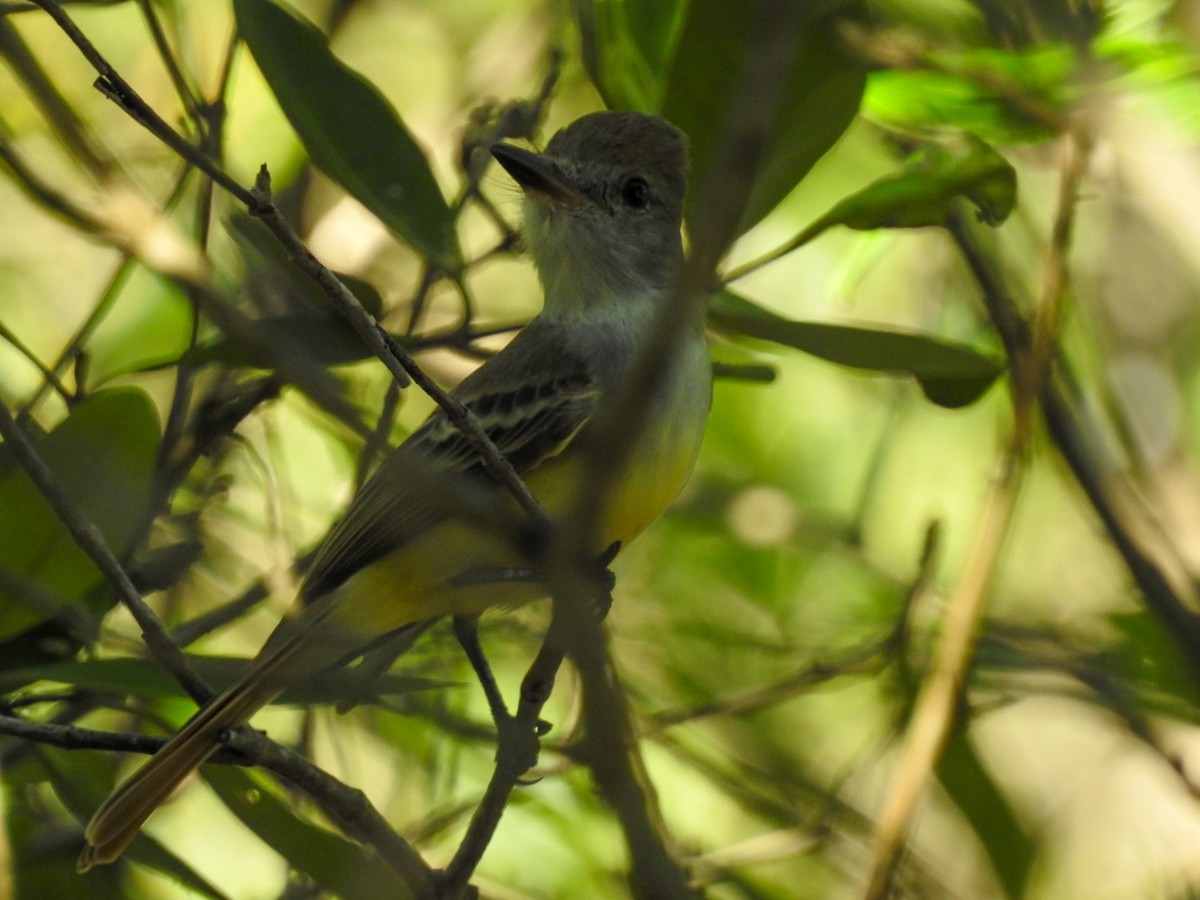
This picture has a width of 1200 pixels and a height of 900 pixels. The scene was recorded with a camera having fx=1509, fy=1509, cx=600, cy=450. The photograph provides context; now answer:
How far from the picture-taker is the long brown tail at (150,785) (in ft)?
8.23

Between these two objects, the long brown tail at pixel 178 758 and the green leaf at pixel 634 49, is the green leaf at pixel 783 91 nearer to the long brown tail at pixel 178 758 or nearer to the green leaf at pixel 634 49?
the green leaf at pixel 634 49

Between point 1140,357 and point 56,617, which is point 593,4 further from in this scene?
point 1140,357

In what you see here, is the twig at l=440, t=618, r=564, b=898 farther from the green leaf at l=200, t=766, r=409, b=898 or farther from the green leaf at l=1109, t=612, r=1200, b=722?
the green leaf at l=1109, t=612, r=1200, b=722

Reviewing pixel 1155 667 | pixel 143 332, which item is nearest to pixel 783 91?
pixel 1155 667

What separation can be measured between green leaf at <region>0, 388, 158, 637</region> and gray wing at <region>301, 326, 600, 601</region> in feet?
1.56

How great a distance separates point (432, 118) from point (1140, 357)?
252 centimetres

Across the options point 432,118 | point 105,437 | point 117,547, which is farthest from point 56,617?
point 432,118

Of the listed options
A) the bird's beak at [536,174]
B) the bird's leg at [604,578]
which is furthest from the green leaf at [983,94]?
the bird's leg at [604,578]

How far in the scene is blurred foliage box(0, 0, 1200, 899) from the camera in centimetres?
270

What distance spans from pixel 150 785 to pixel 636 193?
1.80 metres

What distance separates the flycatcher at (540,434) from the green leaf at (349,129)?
24cm

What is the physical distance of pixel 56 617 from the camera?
2643 mm

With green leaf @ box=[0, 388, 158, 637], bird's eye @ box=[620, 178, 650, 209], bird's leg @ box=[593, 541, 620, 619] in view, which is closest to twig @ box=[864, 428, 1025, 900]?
bird's leg @ box=[593, 541, 620, 619]

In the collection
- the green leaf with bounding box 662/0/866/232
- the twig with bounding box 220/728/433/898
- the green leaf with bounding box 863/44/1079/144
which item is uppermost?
the green leaf with bounding box 863/44/1079/144
